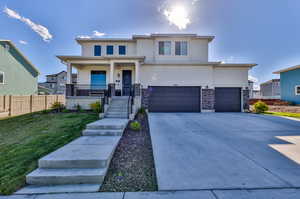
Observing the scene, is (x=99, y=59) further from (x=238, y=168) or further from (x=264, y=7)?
(x=264, y=7)

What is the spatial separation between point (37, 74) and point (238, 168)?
978 inches

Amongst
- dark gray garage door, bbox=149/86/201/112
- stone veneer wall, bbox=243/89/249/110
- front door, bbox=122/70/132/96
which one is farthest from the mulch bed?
stone veneer wall, bbox=243/89/249/110

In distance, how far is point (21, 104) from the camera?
1140 centimetres

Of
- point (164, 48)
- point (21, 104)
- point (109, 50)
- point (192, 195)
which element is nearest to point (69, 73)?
point (109, 50)

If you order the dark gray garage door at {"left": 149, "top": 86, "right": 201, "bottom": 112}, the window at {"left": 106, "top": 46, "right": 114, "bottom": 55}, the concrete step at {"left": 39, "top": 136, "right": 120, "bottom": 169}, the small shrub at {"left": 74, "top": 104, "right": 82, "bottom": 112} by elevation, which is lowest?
the concrete step at {"left": 39, "top": 136, "right": 120, "bottom": 169}

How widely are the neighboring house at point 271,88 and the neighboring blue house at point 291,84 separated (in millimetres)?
6283

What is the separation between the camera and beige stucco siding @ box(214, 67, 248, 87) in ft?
40.9

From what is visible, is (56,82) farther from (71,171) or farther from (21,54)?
(71,171)

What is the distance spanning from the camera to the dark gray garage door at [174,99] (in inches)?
468

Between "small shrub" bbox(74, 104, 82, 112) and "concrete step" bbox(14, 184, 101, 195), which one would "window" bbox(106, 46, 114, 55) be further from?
"concrete step" bbox(14, 184, 101, 195)

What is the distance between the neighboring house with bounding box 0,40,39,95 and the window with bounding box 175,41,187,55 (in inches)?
679

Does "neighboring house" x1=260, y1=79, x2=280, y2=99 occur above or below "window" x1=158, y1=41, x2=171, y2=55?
below

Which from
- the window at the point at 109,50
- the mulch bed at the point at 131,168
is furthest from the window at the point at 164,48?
the mulch bed at the point at 131,168

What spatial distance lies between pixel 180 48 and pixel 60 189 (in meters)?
13.0
